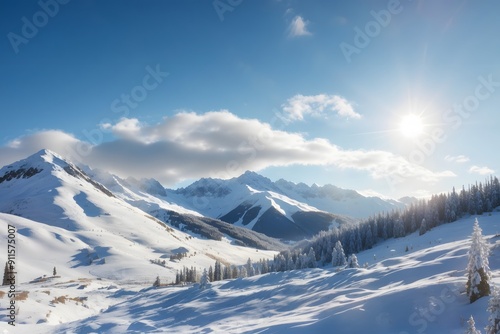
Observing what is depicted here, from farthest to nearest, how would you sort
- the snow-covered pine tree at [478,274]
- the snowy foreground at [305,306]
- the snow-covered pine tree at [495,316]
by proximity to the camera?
1. the snowy foreground at [305,306]
2. the snow-covered pine tree at [478,274]
3. the snow-covered pine tree at [495,316]

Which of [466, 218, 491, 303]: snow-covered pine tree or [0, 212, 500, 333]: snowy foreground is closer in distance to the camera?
[466, 218, 491, 303]: snow-covered pine tree

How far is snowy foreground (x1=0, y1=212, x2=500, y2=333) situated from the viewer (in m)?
22.3

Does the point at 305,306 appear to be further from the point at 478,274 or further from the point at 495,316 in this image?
the point at 495,316

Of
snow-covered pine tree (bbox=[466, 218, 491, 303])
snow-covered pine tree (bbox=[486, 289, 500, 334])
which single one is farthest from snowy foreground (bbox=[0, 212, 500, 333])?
snow-covered pine tree (bbox=[486, 289, 500, 334])

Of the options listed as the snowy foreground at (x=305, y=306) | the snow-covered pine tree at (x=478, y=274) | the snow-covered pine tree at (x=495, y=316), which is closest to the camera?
the snow-covered pine tree at (x=495, y=316)

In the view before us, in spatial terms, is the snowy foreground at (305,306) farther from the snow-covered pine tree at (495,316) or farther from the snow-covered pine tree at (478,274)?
the snow-covered pine tree at (495,316)

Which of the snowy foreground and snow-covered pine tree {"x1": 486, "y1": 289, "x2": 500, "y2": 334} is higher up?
snow-covered pine tree {"x1": 486, "y1": 289, "x2": 500, "y2": 334}

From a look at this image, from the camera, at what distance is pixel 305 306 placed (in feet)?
109

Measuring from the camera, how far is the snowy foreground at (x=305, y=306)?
22344 mm

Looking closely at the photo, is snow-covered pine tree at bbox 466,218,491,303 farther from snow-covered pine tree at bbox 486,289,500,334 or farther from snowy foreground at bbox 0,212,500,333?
snow-covered pine tree at bbox 486,289,500,334

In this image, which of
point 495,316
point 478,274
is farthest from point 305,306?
point 495,316

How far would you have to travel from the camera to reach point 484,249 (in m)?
22.8

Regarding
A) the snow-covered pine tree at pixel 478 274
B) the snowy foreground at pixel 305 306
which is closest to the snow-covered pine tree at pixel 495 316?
the snowy foreground at pixel 305 306

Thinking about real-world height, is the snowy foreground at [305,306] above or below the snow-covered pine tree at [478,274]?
below
